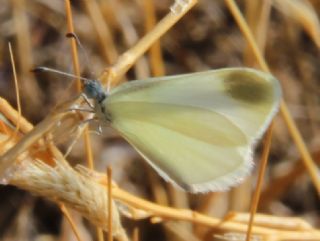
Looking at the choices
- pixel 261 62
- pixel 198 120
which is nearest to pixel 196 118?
pixel 198 120

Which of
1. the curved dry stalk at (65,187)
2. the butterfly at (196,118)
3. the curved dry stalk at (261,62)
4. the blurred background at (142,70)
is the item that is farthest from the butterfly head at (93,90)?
the blurred background at (142,70)

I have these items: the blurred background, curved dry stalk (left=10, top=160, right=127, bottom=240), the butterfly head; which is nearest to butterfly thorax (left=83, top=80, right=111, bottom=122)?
the butterfly head

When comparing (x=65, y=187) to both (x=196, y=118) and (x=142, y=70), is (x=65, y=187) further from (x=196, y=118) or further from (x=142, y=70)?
(x=142, y=70)

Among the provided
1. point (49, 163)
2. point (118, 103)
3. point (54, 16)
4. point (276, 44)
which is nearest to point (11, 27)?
point (54, 16)

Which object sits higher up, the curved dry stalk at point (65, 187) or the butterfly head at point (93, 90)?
the butterfly head at point (93, 90)

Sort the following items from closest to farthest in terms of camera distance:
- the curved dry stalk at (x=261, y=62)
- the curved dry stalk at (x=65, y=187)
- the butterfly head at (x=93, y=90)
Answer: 1. the curved dry stalk at (x=65, y=187)
2. the butterfly head at (x=93, y=90)
3. the curved dry stalk at (x=261, y=62)

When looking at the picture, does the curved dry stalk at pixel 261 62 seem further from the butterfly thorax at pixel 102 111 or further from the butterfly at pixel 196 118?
the butterfly thorax at pixel 102 111

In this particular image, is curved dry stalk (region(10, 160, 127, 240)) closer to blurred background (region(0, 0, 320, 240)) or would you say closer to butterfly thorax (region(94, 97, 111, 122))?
butterfly thorax (region(94, 97, 111, 122))
